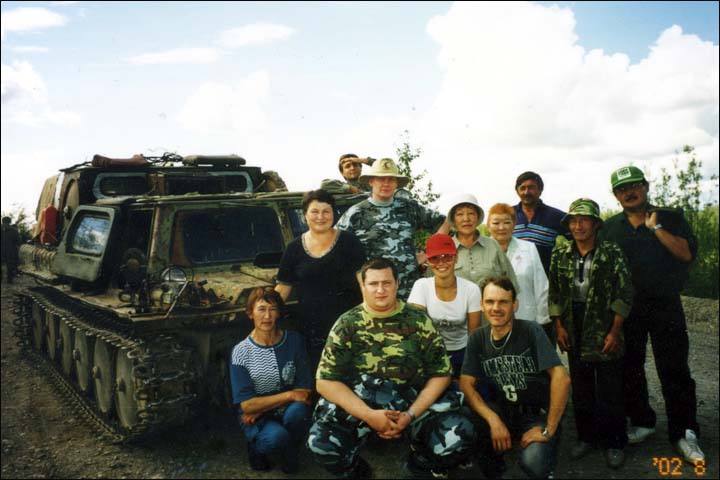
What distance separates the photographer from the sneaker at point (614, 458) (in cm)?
469

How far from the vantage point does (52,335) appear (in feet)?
28.4

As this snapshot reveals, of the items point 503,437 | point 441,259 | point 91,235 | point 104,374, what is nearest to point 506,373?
point 503,437

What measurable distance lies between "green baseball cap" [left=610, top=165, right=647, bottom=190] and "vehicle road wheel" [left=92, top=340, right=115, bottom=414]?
188 inches

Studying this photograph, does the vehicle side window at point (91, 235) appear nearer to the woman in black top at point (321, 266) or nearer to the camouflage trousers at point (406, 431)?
the woman in black top at point (321, 266)

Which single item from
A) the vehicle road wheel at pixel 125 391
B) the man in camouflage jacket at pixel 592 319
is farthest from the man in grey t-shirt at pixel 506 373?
the vehicle road wheel at pixel 125 391

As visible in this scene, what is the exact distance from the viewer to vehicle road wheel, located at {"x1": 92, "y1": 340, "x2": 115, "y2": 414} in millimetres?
6291

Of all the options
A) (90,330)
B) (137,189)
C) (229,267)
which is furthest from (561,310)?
(137,189)

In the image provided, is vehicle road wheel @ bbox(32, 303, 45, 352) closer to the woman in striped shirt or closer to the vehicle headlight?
the vehicle headlight

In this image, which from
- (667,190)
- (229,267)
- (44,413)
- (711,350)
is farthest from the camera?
(667,190)

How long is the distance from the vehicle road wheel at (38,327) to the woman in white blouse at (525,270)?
7.20 m

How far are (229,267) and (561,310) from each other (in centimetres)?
320

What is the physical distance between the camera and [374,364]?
4.02 m

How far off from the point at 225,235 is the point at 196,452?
2213 mm

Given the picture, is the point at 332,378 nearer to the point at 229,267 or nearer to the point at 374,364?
the point at 374,364
